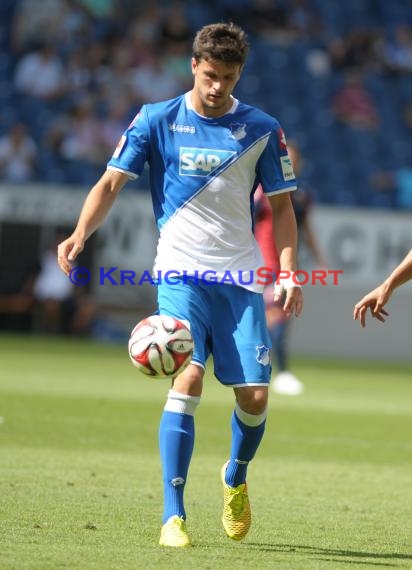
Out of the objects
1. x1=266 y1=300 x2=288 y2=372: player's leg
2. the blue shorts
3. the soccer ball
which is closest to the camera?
the soccer ball

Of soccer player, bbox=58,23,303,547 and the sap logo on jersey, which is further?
the sap logo on jersey

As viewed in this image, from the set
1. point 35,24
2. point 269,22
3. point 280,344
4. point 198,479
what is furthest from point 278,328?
point 269,22

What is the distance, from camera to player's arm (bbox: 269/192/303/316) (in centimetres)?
652

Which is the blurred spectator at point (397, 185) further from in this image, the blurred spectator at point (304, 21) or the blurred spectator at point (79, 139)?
the blurred spectator at point (79, 139)

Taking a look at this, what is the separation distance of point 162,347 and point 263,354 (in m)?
0.58

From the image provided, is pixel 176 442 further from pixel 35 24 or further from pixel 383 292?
pixel 35 24

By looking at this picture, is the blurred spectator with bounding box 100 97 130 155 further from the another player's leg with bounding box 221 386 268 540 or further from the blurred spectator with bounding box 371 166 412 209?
the another player's leg with bounding box 221 386 268 540

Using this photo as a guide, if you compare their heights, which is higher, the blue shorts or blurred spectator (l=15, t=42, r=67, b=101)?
blurred spectator (l=15, t=42, r=67, b=101)

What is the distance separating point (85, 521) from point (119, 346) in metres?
15.2

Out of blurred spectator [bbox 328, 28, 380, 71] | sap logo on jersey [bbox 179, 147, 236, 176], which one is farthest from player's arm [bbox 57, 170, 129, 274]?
blurred spectator [bbox 328, 28, 380, 71]

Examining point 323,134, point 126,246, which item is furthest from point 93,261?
point 323,134

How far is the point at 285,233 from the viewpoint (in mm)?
6609

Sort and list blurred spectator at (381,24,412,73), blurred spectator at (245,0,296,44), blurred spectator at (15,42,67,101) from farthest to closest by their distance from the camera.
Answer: blurred spectator at (381,24,412,73) < blurred spectator at (245,0,296,44) < blurred spectator at (15,42,67,101)

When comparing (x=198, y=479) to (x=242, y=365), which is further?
(x=198, y=479)
